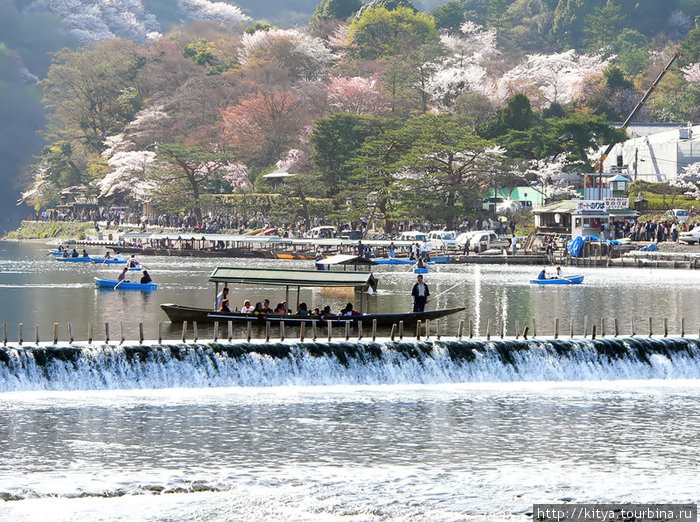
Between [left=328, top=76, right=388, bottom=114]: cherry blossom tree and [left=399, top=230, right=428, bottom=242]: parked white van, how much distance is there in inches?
1602

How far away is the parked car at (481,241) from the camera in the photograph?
340 ft

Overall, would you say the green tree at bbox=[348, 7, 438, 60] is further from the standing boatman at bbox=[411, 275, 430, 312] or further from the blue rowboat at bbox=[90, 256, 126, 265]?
the standing boatman at bbox=[411, 275, 430, 312]

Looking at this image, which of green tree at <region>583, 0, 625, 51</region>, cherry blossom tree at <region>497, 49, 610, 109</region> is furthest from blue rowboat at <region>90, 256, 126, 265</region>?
green tree at <region>583, 0, 625, 51</region>

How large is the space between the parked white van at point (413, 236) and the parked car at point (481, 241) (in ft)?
12.5

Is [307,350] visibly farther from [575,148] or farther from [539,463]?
[575,148]

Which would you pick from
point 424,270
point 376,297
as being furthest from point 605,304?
point 424,270

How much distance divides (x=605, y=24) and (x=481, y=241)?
94.8 meters

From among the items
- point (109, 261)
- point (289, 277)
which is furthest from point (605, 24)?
point (289, 277)

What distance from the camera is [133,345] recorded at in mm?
40188

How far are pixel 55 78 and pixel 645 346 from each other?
535ft

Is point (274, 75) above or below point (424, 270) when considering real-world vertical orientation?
above

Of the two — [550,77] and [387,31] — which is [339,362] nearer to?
[550,77]

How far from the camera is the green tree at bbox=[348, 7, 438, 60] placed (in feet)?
566

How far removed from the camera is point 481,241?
341 feet
